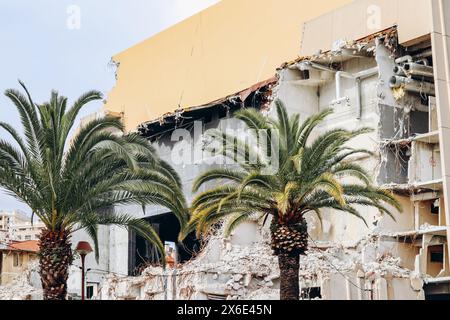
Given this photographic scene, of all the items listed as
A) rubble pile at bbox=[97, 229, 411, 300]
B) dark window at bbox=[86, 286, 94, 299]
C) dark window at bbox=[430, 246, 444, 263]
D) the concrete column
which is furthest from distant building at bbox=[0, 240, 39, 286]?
the concrete column

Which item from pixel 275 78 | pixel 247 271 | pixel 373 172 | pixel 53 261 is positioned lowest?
pixel 53 261

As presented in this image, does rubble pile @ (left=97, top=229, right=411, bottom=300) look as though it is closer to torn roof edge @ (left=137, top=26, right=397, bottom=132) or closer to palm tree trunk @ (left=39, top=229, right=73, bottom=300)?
torn roof edge @ (left=137, top=26, right=397, bottom=132)

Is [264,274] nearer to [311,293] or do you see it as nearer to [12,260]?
[311,293]

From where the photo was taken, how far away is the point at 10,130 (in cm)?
2248

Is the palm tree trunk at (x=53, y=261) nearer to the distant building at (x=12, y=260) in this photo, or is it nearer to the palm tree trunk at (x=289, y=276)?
the palm tree trunk at (x=289, y=276)

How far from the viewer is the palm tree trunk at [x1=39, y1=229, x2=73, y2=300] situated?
22.4m

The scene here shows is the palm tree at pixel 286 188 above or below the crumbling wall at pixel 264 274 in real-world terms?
above

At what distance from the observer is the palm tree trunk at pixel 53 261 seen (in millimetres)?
22375

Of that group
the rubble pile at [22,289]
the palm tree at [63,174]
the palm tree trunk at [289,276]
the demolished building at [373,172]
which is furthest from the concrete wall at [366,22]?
the rubble pile at [22,289]

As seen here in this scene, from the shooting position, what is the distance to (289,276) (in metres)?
24.2

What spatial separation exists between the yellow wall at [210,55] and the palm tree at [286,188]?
565 inches

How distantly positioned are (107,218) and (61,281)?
2.08 meters

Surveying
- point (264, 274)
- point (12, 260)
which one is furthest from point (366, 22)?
point (12, 260)

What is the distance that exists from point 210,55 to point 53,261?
75.9 feet
